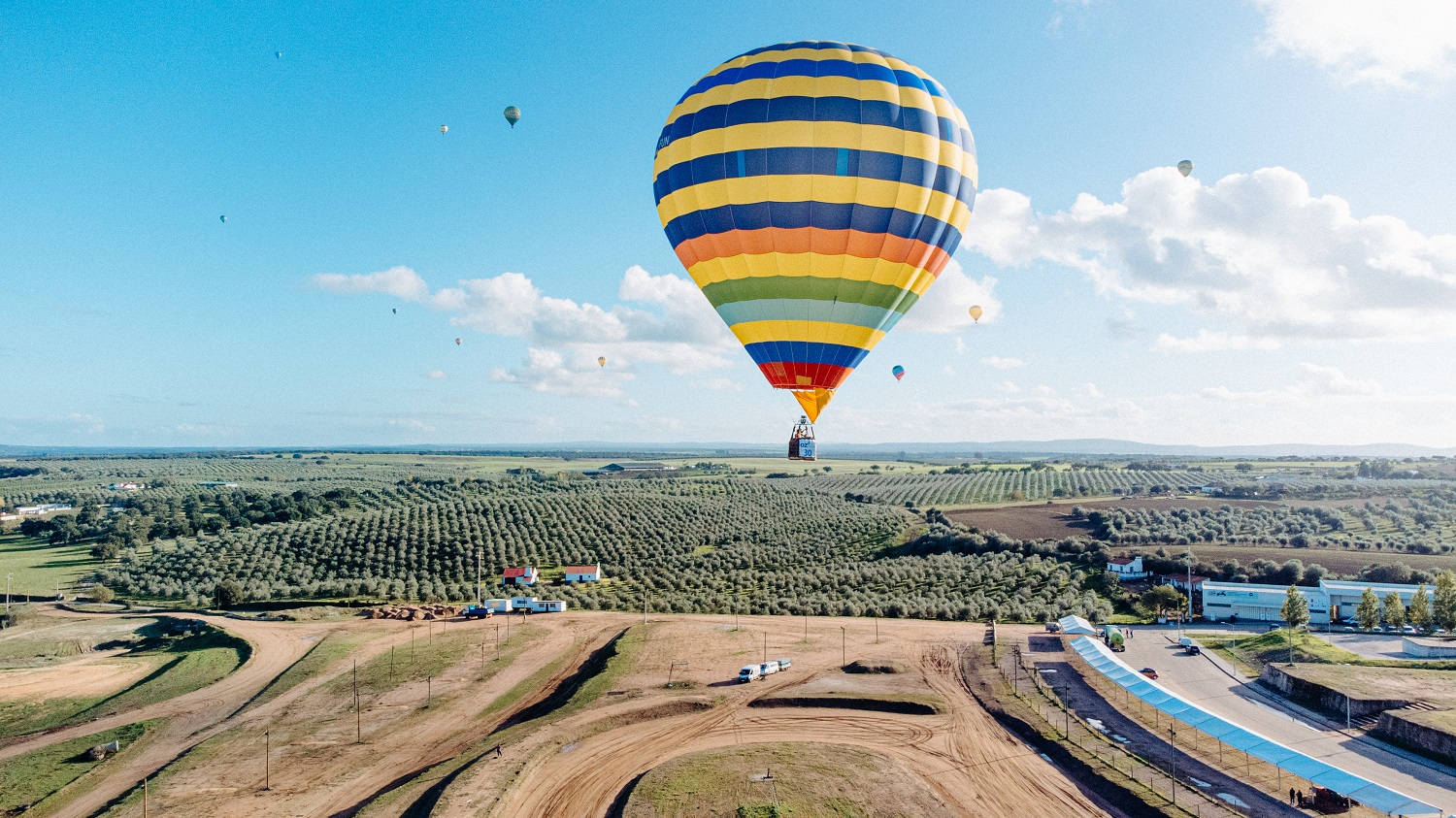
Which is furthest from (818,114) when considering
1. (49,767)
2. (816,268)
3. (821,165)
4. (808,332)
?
(49,767)

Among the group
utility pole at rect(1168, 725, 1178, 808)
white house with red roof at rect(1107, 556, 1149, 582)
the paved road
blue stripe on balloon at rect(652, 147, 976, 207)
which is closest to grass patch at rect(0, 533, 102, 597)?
blue stripe on balloon at rect(652, 147, 976, 207)

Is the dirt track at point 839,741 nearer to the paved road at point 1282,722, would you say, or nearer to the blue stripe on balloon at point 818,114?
the paved road at point 1282,722

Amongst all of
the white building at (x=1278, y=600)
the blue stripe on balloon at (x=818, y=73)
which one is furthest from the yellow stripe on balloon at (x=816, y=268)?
the white building at (x=1278, y=600)

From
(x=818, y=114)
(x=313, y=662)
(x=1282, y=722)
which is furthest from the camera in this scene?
(x=313, y=662)

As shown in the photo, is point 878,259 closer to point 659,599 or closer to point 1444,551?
point 659,599

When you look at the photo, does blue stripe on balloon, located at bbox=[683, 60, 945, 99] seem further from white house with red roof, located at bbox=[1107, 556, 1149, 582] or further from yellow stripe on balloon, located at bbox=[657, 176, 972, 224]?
white house with red roof, located at bbox=[1107, 556, 1149, 582]

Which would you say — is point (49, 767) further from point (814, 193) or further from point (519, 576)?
point (519, 576)

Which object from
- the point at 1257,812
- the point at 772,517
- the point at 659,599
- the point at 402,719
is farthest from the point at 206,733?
the point at 772,517
